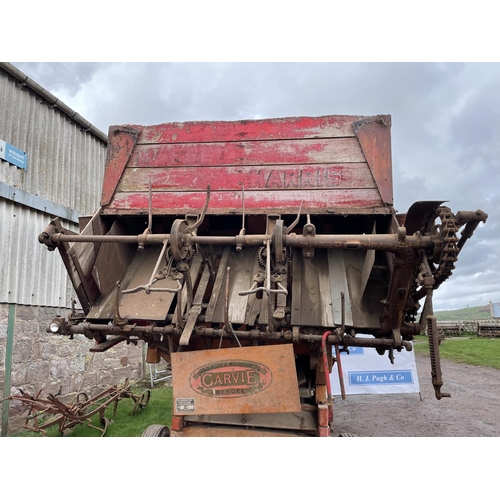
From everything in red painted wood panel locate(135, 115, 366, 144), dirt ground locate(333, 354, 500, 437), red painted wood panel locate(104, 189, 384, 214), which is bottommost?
dirt ground locate(333, 354, 500, 437)

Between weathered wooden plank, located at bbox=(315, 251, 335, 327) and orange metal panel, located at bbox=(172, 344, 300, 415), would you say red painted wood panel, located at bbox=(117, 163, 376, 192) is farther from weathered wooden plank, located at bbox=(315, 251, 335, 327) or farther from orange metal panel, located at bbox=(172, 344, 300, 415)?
orange metal panel, located at bbox=(172, 344, 300, 415)

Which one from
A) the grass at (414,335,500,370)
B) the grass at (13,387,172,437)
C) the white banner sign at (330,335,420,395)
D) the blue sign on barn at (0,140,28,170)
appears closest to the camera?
the blue sign on barn at (0,140,28,170)

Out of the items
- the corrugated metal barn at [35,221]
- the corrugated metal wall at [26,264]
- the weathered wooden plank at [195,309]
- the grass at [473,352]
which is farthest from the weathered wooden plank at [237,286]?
the grass at [473,352]

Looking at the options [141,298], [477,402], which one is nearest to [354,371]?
[477,402]

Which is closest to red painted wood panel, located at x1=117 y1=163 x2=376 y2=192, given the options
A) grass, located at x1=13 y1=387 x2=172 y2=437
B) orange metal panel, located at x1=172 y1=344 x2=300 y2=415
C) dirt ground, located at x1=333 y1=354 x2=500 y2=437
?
orange metal panel, located at x1=172 y1=344 x2=300 y2=415

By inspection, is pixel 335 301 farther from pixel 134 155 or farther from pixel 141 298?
pixel 134 155

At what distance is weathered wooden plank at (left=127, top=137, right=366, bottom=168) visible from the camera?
3488mm

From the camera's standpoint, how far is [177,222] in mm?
2482

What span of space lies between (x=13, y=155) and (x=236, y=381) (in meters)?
5.65

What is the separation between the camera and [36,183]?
6684 mm

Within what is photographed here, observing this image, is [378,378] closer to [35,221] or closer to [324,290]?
[324,290]

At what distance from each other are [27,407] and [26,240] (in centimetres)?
266

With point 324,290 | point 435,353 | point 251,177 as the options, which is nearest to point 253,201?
point 251,177

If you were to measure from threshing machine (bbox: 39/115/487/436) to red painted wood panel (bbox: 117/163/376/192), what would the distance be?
11 mm
